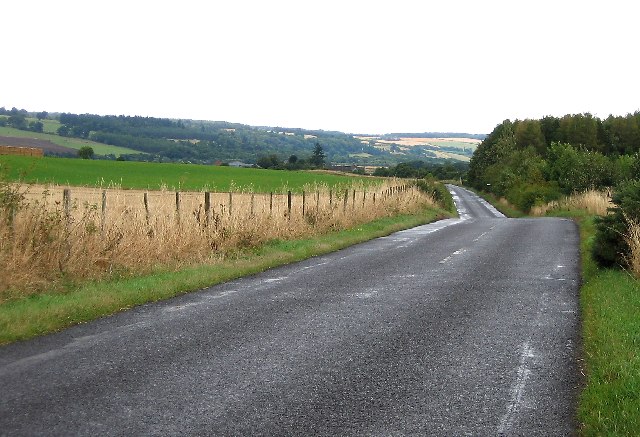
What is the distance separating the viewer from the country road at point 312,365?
5762mm

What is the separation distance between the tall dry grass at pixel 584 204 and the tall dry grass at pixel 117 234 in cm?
2027

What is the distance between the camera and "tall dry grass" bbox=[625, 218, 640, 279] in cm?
1381

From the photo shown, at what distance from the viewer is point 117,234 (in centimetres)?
1407

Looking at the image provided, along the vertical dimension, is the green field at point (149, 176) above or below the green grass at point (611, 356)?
below

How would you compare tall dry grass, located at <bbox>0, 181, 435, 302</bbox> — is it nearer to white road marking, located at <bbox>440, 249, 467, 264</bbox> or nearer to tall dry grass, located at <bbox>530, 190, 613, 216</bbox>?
white road marking, located at <bbox>440, 249, 467, 264</bbox>

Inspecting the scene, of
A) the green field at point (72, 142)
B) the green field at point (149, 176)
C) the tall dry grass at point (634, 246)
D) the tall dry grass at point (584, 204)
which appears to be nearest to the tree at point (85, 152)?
the green field at point (72, 142)

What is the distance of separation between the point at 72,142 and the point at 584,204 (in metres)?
74.6

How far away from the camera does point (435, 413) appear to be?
6.06 m

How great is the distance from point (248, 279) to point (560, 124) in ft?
325

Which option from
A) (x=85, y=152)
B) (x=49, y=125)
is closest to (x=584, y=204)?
(x=85, y=152)

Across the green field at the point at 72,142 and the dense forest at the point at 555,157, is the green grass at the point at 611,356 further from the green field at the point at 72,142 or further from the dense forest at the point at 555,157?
the green field at the point at 72,142

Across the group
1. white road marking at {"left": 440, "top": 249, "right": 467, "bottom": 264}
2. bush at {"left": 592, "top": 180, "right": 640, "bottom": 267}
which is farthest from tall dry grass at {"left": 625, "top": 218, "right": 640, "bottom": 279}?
white road marking at {"left": 440, "top": 249, "right": 467, "bottom": 264}

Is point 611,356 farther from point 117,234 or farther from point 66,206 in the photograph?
point 66,206

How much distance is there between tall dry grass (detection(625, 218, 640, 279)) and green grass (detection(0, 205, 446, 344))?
758 centimetres
